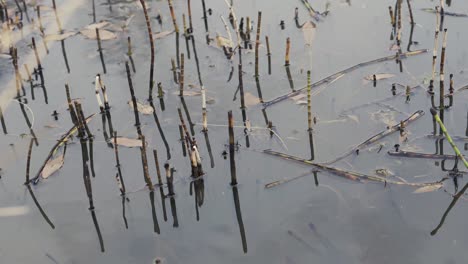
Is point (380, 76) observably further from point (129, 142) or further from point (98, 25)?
point (98, 25)

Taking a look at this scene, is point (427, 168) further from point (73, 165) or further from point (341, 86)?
point (73, 165)

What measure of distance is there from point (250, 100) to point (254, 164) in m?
0.65

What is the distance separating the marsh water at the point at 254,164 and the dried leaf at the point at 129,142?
4 cm

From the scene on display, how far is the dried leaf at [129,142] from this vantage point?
291 cm

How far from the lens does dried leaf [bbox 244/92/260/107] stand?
3.20m

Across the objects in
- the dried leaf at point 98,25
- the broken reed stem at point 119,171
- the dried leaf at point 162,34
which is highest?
the dried leaf at point 98,25

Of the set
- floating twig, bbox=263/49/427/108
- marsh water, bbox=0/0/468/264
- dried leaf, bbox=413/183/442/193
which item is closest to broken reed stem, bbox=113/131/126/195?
marsh water, bbox=0/0/468/264

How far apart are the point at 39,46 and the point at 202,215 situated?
8.04ft

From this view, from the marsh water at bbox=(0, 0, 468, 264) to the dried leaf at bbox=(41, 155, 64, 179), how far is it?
30 millimetres

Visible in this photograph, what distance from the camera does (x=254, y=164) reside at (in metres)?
2.68

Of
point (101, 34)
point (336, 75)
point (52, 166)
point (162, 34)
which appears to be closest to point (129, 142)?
point (52, 166)

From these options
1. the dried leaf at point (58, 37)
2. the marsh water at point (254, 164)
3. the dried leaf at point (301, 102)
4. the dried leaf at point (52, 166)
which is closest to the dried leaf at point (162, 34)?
the marsh water at point (254, 164)

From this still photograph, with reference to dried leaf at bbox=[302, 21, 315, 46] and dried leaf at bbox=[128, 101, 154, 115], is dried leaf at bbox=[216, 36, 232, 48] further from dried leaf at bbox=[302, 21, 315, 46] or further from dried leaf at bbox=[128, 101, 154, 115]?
dried leaf at bbox=[128, 101, 154, 115]

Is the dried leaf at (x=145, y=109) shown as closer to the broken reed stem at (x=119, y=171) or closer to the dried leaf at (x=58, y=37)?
the broken reed stem at (x=119, y=171)
